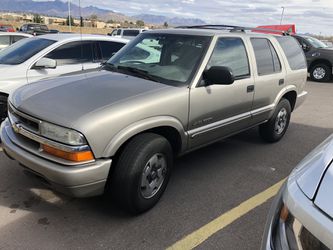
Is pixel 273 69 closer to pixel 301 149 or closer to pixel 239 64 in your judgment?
pixel 239 64

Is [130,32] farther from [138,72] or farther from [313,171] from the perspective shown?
[313,171]

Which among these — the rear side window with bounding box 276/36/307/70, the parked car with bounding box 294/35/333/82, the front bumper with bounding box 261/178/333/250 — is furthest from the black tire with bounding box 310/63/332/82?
the front bumper with bounding box 261/178/333/250

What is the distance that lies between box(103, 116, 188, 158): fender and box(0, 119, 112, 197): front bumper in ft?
0.37

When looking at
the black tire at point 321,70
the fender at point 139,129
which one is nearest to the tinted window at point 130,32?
the black tire at point 321,70

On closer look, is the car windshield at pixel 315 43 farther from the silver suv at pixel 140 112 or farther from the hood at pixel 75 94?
the hood at pixel 75 94

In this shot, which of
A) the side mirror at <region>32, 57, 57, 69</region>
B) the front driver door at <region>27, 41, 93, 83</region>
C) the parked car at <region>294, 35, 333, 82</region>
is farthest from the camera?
the parked car at <region>294, 35, 333, 82</region>

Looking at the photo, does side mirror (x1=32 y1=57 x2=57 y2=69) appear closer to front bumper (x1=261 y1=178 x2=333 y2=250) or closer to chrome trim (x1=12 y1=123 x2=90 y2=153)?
chrome trim (x1=12 y1=123 x2=90 y2=153)

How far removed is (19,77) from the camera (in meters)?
5.52

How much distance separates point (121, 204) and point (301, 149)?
346 cm

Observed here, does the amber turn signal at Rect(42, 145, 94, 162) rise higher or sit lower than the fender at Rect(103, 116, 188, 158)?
lower

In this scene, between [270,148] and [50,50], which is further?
[50,50]

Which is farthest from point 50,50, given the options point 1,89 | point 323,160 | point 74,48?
point 323,160

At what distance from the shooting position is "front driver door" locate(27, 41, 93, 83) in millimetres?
5723

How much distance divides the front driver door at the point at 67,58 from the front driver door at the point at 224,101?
2789 mm
